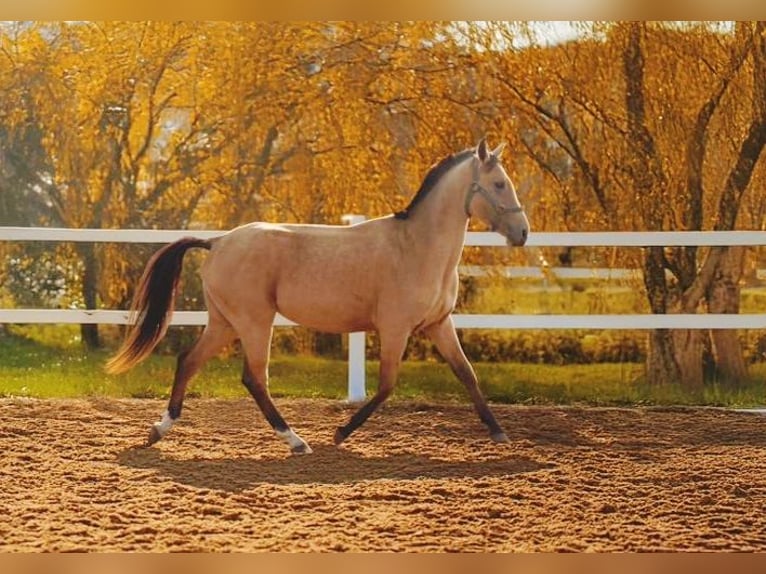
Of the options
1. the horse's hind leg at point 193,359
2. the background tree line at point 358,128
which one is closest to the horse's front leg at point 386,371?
the horse's hind leg at point 193,359

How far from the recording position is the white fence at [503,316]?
5.04m

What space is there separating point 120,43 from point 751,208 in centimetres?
298

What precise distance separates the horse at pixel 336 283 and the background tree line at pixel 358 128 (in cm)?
68

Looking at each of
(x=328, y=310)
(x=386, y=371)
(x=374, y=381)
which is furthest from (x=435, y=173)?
(x=374, y=381)

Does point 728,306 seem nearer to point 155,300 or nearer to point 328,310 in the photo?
point 328,310

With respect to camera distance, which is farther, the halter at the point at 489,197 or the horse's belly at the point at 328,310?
the horse's belly at the point at 328,310

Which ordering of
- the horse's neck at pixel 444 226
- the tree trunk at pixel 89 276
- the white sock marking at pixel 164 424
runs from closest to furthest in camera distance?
the horse's neck at pixel 444 226 < the white sock marking at pixel 164 424 < the tree trunk at pixel 89 276

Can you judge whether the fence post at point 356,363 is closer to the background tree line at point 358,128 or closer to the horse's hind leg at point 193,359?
the background tree line at point 358,128

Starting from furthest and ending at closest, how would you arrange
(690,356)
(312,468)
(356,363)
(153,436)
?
1. (690,356)
2. (356,363)
3. (153,436)
4. (312,468)

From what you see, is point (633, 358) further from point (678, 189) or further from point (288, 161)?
point (288, 161)

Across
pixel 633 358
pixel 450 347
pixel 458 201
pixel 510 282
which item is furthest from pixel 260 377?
pixel 633 358

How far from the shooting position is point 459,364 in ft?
14.7

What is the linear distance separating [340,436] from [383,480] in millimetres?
382

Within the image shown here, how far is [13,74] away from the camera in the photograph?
16.5 ft
